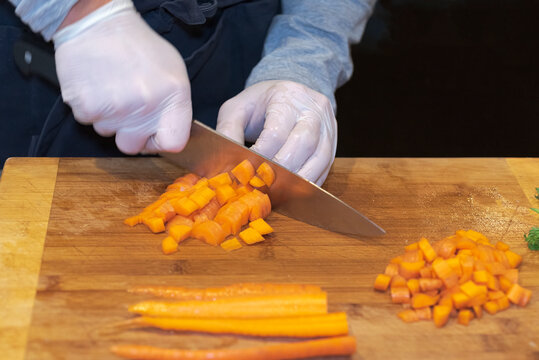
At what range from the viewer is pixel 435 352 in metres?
1.97

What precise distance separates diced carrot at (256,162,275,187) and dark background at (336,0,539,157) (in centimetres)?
188

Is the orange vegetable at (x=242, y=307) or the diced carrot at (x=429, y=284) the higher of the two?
the diced carrot at (x=429, y=284)

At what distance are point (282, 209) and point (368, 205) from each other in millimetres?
363

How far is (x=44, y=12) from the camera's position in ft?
7.23

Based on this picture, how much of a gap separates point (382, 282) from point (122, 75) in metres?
1.16

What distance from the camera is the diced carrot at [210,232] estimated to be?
233cm

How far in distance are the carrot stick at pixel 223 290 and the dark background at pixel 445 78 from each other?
221cm

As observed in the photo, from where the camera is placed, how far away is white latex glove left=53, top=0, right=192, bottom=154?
88.5 inches

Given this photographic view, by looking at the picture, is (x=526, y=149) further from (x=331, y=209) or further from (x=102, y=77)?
(x=102, y=77)

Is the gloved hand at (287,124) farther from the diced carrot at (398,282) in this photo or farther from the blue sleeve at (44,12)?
the blue sleeve at (44,12)

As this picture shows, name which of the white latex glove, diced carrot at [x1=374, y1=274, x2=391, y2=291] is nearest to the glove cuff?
the white latex glove

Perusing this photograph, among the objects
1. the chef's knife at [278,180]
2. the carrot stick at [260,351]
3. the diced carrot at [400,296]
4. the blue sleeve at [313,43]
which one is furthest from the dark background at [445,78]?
the carrot stick at [260,351]

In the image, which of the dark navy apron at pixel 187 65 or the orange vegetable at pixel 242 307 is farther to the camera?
the dark navy apron at pixel 187 65

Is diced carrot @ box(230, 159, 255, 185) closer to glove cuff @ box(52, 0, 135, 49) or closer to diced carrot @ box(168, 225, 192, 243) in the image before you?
diced carrot @ box(168, 225, 192, 243)
